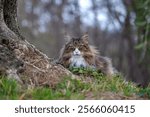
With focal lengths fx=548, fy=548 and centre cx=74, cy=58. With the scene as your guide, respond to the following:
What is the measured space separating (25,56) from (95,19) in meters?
22.4

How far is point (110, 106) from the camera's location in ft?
24.6

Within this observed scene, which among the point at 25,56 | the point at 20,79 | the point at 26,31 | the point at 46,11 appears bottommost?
the point at 20,79

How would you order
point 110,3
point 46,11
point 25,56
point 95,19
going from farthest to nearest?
point 46,11, point 95,19, point 110,3, point 25,56

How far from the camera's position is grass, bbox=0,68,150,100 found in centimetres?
769

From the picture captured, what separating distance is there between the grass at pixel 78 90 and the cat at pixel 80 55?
3.12 ft

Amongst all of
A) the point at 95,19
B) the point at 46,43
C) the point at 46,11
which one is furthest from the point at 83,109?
the point at 46,43

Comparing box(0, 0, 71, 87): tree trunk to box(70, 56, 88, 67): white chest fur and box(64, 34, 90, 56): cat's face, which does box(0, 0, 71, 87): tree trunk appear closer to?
box(70, 56, 88, 67): white chest fur

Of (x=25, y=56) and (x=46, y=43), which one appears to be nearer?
(x=25, y=56)

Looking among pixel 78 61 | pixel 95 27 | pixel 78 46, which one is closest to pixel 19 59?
pixel 78 61

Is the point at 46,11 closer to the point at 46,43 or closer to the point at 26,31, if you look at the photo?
the point at 26,31

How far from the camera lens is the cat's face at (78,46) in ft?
34.0

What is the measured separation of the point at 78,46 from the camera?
34.1 feet

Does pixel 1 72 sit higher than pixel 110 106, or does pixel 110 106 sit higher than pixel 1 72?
pixel 1 72

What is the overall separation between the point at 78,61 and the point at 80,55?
0.13m
